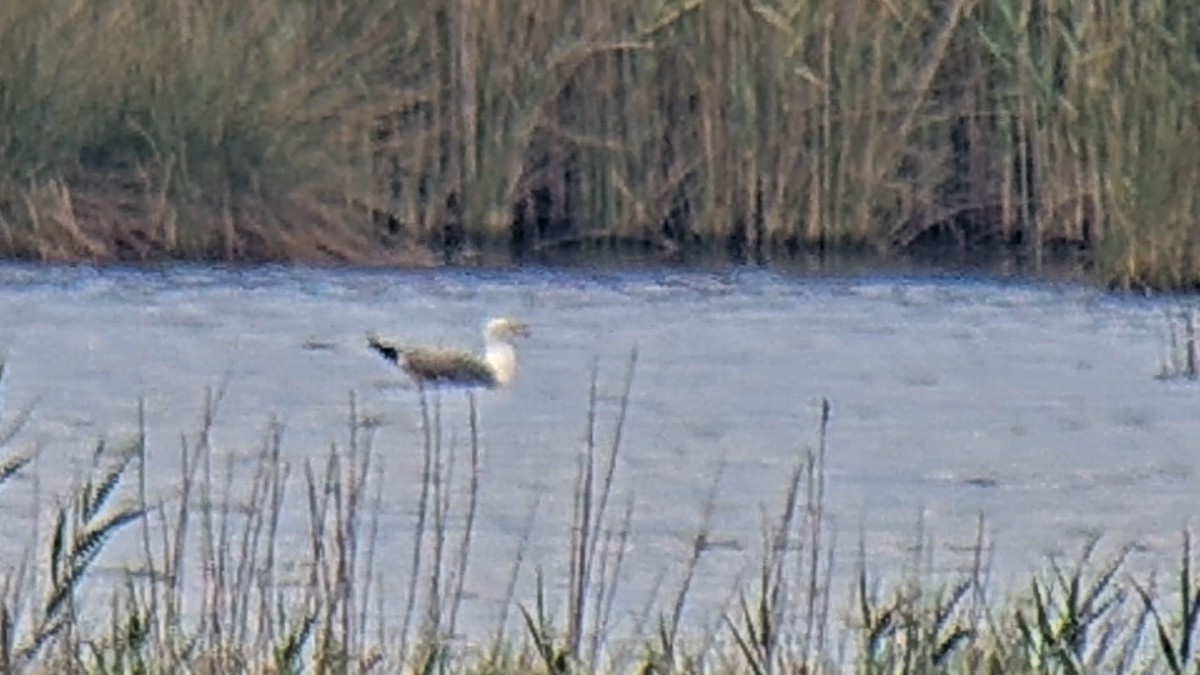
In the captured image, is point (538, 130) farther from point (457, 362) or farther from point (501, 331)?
point (457, 362)

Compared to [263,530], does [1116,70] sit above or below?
above

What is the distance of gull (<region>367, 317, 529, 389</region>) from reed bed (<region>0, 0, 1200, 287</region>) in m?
3.17

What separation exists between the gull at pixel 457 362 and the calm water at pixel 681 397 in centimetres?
8

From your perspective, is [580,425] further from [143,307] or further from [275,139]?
[275,139]

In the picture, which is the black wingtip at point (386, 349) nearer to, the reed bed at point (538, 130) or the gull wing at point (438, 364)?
the gull wing at point (438, 364)

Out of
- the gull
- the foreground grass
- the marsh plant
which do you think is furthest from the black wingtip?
the foreground grass

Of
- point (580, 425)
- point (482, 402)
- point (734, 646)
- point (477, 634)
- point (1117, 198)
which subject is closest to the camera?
point (734, 646)

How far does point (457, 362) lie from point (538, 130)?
422cm

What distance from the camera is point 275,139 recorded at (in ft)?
44.0

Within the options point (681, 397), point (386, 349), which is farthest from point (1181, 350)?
point (386, 349)

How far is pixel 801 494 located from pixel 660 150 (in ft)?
19.4

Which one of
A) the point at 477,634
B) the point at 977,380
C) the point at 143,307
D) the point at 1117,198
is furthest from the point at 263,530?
the point at 1117,198

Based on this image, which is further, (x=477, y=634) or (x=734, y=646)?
(x=477, y=634)

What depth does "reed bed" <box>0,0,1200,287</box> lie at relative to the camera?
43.1 ft
